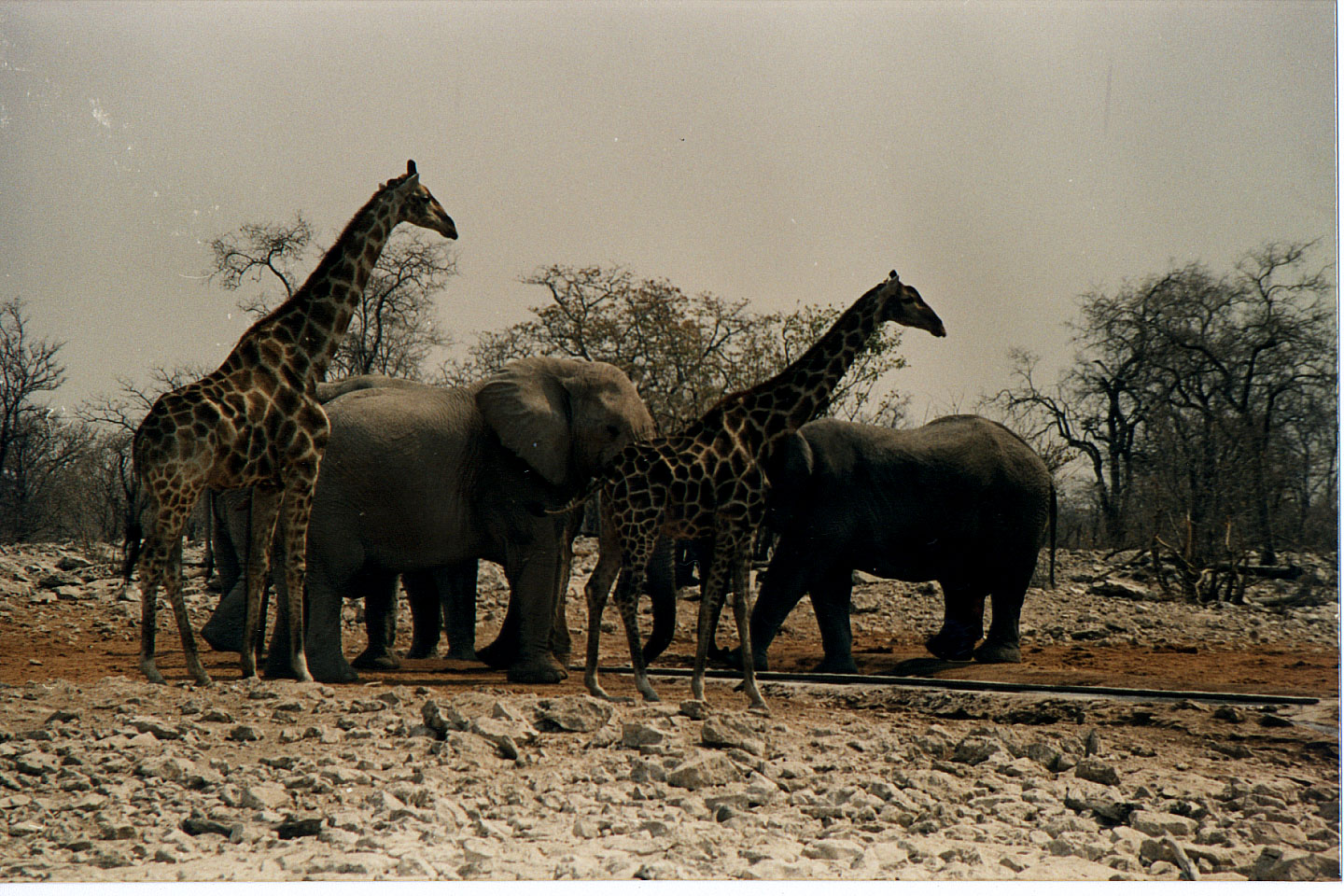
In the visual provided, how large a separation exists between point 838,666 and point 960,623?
137 cm

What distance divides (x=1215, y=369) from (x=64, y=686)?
1041 cm

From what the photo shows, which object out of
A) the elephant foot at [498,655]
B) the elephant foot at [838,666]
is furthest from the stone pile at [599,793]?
the elephant foot at [838,666]

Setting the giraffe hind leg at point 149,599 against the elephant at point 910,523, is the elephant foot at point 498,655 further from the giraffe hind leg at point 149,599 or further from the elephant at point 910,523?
the giraffe hind leg at point 149,599

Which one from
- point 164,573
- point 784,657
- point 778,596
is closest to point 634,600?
point 778,596

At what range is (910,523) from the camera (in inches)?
384

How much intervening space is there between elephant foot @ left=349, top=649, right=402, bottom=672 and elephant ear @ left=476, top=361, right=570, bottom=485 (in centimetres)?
216

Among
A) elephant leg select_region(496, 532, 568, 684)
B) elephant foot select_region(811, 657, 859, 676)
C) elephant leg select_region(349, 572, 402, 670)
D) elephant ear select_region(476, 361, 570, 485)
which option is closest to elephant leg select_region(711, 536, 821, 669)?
elephant foot select_region(811, 657, 859, 676)

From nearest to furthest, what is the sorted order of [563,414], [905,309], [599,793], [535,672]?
[599,793] < [905,309] < [535,672] < [563,414]

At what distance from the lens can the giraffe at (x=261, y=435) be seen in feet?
22.2

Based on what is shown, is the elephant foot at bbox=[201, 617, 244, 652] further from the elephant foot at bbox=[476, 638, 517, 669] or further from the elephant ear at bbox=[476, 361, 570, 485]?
the elephant ear at bbox=[476, 361, 570, 485]

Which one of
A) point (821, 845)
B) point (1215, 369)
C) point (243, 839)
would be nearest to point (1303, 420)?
point (1215, 369)

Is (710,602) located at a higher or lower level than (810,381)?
lower

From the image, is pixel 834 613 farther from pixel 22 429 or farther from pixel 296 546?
pixel 22 429

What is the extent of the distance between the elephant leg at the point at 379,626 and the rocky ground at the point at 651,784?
1.10 m
